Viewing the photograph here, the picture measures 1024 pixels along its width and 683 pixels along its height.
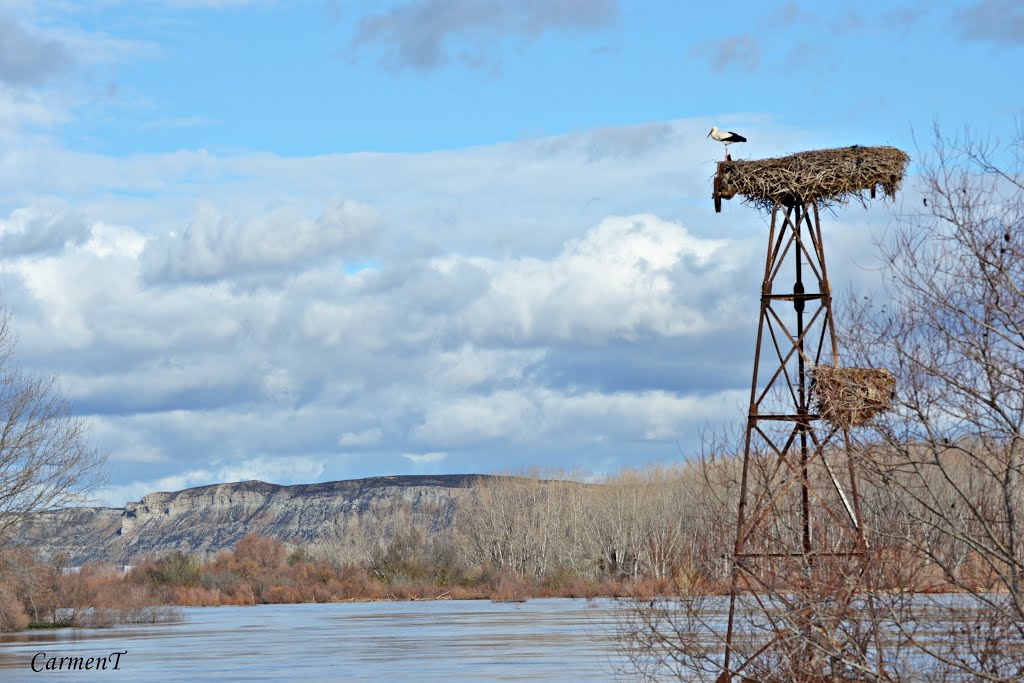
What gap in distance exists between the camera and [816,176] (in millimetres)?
21094

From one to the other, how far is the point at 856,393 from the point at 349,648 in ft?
87.7

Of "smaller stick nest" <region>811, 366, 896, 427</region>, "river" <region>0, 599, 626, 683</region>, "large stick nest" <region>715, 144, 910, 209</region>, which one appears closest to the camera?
"smaller stick nest" <region>811, 366, 896, 427</region>

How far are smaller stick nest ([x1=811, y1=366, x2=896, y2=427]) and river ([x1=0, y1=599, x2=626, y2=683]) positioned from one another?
7.29m

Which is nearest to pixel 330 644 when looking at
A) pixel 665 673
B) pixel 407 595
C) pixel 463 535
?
pixel 665 673

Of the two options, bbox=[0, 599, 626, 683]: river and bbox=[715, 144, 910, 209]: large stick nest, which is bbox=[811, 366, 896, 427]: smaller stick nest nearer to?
bbox=[715, 144, 910, 209]: large stick nest

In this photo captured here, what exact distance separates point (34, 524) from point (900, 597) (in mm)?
40713

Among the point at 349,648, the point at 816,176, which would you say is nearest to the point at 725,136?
the point at 816,176

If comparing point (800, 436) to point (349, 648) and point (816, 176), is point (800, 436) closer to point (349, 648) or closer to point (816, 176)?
point (816, 176)

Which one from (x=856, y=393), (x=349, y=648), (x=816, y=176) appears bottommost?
(x=349, y=648)

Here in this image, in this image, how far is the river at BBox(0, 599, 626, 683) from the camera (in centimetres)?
3322

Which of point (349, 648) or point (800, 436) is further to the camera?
point (349, 648)

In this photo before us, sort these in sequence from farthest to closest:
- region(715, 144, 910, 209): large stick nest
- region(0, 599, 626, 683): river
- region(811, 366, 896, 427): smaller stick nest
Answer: region(0, 599, 626, 683): river → region(715, 144, 910, 209): large stick nest → region(811, 366, 896, 427): smaller stick nest

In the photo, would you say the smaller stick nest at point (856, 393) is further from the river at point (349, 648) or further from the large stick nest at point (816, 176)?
the river at point (349, 648)

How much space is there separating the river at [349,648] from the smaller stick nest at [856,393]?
729cm
